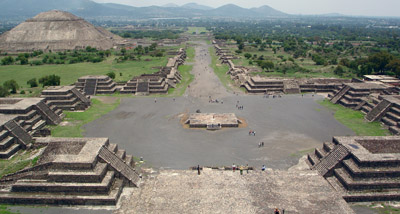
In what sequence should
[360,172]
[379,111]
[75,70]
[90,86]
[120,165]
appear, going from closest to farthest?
[360,172] → [120,165] → [379,111] → [90,86] → [75,70]

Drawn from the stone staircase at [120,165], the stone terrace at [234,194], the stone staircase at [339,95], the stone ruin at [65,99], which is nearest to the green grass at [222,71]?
the stone staircase at [339,95]

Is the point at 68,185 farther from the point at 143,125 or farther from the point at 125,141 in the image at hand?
the point at 143,125

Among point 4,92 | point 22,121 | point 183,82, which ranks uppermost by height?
point 22,121

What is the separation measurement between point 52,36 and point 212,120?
132837mm

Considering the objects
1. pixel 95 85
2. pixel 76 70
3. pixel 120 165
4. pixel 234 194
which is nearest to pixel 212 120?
pixel 120 165

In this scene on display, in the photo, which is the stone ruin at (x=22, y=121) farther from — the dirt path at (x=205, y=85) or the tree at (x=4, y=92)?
the dirt path at (x=205, y=85)

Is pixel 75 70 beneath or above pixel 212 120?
beneath

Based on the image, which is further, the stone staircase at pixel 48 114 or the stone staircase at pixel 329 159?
the stone staircase at pixel 48 114

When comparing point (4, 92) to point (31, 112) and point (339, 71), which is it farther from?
point (339, 71)

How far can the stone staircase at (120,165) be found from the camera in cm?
2712

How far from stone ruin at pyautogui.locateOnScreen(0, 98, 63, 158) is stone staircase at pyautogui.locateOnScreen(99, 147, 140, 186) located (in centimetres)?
1373

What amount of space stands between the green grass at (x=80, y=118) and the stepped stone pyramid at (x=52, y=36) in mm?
98743

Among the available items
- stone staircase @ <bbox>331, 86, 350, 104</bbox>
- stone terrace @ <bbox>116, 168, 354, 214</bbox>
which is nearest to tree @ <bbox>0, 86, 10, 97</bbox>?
stone terrace @ <bbox>116, 168, 354, 214</bbox>

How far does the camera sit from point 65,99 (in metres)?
51.2
